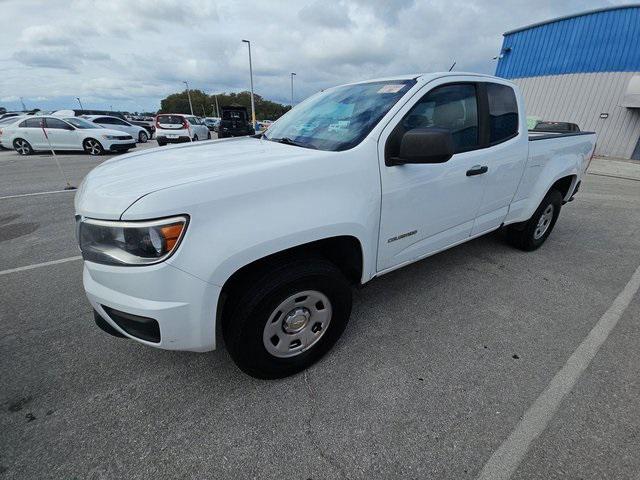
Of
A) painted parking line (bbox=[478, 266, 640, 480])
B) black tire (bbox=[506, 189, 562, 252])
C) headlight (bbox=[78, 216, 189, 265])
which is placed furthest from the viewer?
black tire (bbox=[506, 189, 562, 252])

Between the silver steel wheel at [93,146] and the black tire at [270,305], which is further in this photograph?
the silver steel wheel at [93,146]

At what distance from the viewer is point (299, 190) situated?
1.77 m

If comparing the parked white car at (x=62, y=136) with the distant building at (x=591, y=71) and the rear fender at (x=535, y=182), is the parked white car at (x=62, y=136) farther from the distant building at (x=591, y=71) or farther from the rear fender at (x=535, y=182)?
the distant building at (x=591, y=71)

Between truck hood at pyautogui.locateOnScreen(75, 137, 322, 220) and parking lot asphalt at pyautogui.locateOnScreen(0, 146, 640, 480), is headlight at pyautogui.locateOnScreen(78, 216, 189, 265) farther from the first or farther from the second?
parking lot asphalt at pyautogui.locateOnScreen(0, 146, 640, 480)

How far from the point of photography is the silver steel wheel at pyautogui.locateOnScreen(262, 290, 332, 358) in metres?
1.92

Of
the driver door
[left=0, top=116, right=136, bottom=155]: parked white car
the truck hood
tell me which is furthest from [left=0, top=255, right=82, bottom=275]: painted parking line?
[left=0, top=116, right=136, bottom=155]: parked white car

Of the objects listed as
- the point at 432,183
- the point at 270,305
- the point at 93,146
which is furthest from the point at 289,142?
the point at 93,146

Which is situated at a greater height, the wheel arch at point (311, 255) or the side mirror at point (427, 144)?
the side mirror at point (427, 144)

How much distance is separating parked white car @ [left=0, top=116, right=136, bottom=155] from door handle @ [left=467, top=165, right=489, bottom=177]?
13804 millimetres

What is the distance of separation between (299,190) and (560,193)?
3.79 metres

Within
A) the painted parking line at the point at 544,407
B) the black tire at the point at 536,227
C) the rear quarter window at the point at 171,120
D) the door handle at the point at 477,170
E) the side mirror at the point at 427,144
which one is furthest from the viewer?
the rear quarter window at the point at 171,120

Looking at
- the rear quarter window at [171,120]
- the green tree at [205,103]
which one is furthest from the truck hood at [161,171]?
the green tree at [205,103]

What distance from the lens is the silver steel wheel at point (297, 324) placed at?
1918mm

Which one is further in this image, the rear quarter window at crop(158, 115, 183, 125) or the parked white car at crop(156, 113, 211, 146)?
the rear quarter window at crop(158, 115, 183, 125)
